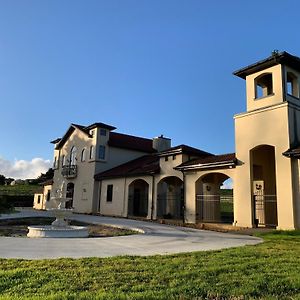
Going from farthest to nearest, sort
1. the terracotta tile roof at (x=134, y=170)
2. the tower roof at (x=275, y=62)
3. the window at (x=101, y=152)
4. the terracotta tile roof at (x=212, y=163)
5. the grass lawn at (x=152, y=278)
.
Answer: the window at (x=101, y=152)
the terracotta tile roof at (x=134, y=170)
the terracotta tile roof at (x=212, y=163)
the tower roof at (x=275, y=62)
the grass lawn at (x=152, y=278)

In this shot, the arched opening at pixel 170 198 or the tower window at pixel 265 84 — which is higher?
the tower window at pixel 265 84

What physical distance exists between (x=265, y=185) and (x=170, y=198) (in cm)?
830

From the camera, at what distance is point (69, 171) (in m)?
35.8

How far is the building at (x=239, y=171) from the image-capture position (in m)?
16.6

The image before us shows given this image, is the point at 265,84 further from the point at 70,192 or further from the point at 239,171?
the point at 70,192

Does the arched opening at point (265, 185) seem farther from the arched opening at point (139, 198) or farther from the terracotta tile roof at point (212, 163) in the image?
the arched opening at point (139, 198)

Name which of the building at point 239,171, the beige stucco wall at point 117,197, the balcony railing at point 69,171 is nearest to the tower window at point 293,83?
the building at point 239,171

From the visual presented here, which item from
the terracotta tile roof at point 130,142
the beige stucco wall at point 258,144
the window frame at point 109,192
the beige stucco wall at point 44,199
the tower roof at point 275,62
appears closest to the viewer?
the beige stucco wall at point 258,144

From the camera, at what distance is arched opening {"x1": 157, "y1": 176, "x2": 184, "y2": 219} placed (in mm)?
25000

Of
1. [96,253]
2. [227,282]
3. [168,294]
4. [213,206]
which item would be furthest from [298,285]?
[213,206]

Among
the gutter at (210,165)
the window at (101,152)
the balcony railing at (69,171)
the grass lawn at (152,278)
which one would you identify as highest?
the window at (101,152)

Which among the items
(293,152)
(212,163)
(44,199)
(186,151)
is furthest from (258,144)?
(44,199)

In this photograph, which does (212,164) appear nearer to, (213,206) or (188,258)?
(213,206)

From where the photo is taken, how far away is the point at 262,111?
58.5ft
